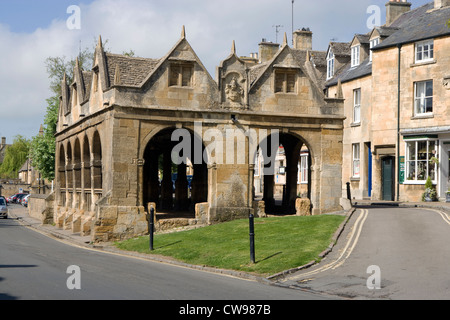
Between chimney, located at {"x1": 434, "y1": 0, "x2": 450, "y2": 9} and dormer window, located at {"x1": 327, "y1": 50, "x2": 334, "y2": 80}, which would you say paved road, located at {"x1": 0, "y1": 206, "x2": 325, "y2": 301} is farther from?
dormer window, located at {"x1": 327, "y1": 50, "x2": 334, "y2": 80}

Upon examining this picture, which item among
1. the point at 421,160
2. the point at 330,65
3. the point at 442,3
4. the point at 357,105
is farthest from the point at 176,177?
the point at 442,3

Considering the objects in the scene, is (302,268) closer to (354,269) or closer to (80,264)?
(354,269)

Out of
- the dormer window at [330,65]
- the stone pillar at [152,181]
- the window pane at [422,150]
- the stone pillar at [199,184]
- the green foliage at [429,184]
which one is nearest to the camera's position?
the green foliage at [429,184]

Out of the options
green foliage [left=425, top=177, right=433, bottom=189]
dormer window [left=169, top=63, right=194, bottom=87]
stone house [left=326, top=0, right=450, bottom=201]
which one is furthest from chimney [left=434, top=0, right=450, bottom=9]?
dormer window [left=169, top=63, right=194, bottom=87]

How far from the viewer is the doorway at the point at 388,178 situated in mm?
40438

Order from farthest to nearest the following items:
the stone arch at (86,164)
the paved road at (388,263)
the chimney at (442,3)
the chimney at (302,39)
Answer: the chimney at (302,39) < the chimney at (442,3) < the stone arch at (86,164) < the paved road at (388,263)

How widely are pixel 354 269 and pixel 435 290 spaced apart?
9.81 feet

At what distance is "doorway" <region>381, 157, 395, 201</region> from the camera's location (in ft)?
133

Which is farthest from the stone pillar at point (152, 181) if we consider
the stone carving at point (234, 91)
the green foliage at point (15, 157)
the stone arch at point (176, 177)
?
the green foliage at point (15, 157)

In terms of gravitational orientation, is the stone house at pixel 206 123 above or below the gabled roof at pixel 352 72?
below

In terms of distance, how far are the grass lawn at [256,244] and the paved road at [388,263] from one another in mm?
718

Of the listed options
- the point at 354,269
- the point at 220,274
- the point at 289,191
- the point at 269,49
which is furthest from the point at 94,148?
the point at 269,49

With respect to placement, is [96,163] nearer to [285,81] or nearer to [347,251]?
[285,81]

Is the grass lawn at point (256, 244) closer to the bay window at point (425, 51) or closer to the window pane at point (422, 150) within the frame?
the window pane at point (422, 150)
